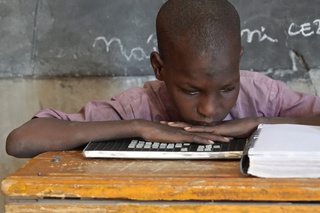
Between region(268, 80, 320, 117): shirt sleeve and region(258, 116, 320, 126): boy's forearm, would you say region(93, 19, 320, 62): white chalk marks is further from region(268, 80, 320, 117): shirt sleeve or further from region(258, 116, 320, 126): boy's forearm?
region(258, 116, 320, 126): boy's forearm

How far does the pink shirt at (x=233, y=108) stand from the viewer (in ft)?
5.78

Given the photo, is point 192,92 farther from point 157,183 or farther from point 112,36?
point 112,36

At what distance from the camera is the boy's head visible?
4.76ft

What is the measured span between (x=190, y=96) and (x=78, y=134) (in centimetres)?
32

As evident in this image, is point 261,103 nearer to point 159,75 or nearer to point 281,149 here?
point 159,75

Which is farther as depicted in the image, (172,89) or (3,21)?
(3,21)

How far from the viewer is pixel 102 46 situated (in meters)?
2.27

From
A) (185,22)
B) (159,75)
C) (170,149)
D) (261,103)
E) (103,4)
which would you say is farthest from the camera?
(103,4)

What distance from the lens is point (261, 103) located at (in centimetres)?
179

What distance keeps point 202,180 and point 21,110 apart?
54.1 inches

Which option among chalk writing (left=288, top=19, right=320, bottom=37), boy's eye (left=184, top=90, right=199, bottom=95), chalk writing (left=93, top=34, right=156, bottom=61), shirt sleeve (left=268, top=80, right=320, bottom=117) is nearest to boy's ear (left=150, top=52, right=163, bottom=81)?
boy's eye (left=184, top=90, right=199, bottom=95)

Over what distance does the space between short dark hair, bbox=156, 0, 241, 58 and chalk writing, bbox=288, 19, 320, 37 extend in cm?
68

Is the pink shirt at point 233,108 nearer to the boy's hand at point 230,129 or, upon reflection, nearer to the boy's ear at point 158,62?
the boy's ear at point 158,62

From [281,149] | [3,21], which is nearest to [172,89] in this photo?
[281,149]
